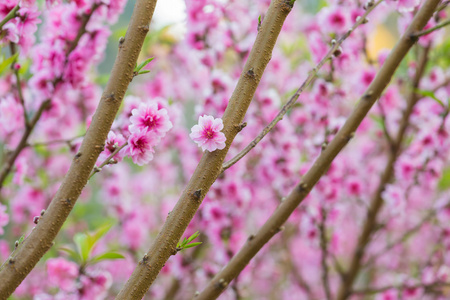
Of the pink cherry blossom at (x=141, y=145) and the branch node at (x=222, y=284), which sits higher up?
the pink cherry blossom at (x=141, y=145)

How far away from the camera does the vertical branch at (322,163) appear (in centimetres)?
116

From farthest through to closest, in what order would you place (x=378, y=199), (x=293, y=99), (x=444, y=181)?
(x=444, y=181), (x=378, y=199), (x=293, y=99)

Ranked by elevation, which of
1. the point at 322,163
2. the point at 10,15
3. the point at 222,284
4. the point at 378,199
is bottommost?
the point at 222,284

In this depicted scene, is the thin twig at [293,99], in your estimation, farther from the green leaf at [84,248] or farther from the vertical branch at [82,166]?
the green leaf at [84,248]

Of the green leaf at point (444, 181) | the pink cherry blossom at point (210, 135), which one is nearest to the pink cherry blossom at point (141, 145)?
the pink cherry blossom at point (210, 135)

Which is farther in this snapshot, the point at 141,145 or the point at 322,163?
the point at 322,163

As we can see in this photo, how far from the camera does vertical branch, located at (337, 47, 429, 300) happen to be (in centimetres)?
249

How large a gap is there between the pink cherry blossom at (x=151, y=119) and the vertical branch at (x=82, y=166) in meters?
0.06

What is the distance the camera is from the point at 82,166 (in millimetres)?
947

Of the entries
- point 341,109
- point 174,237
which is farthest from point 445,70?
point 174,237

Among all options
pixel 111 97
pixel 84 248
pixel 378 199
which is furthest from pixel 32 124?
pixel 378 199

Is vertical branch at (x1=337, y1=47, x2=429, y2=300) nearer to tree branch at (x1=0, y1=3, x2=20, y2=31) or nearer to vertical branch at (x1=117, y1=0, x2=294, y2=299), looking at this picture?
vertical branch at (x1=117, y1=0, x2=294, y2=299)

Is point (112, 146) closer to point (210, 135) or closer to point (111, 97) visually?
point (111, 97)

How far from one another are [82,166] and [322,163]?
63 centimetres
